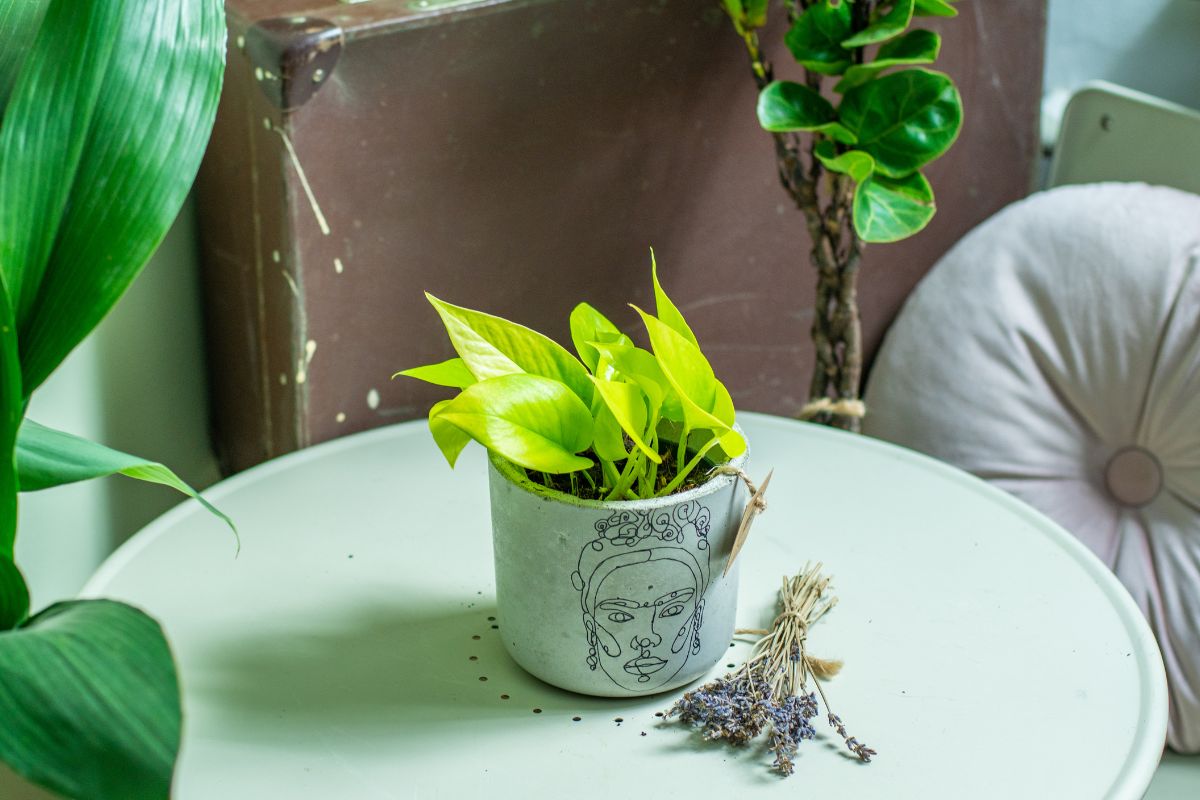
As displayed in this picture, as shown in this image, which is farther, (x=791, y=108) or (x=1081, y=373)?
(x=1081, y=373)

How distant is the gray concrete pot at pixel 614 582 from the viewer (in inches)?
24.4

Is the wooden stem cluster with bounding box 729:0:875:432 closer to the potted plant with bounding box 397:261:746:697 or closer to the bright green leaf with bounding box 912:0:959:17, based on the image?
the bright green leaf with bounding box 912:0:959:17

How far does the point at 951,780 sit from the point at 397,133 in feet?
1.79

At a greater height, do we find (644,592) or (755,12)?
(755,12)

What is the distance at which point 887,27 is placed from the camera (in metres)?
0.82

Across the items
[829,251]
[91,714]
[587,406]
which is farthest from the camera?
A: [829,251]

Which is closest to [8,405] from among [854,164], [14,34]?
[14,34]

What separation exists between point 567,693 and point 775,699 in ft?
0.37

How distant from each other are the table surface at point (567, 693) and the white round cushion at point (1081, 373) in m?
0.27

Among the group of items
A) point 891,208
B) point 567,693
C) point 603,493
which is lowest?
point 567,693

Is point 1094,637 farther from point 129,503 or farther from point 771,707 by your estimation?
point 129,503

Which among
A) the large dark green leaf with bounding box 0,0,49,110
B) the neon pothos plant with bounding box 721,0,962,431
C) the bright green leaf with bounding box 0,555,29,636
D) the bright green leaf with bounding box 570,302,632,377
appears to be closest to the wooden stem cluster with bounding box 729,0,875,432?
the neon pothos plant with bounding box 721,0,962,431

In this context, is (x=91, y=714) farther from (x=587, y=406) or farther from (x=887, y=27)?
(x=887, y=27)

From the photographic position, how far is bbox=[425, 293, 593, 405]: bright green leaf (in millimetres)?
624
